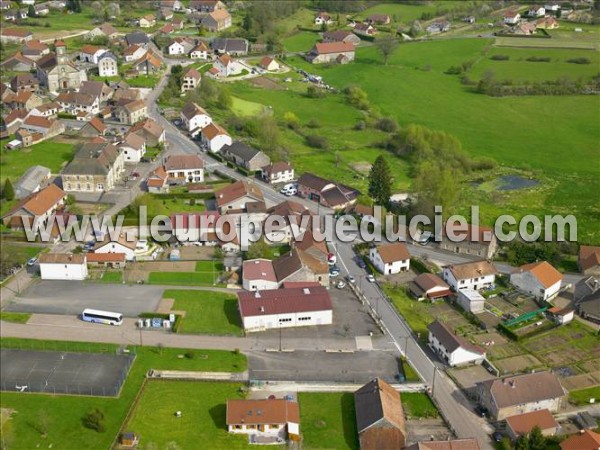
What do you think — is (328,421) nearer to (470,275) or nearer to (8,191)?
(470,275)

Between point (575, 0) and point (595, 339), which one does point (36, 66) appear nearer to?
point (595, 339)

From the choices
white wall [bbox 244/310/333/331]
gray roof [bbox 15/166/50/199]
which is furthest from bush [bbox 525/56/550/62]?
white wall [bbox 244/310/333/331]

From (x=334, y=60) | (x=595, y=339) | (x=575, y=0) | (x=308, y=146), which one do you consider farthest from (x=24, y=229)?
(x=575, y=0)

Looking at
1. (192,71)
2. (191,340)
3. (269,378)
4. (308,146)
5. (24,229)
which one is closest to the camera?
(269,378)

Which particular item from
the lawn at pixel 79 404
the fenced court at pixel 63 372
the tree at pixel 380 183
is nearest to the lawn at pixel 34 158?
the fenced court at pixel 63 372

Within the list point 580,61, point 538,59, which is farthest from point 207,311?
point 580,61

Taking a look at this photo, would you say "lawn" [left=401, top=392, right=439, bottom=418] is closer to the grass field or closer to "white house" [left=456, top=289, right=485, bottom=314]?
"white house" [left=456, top=289, right=485, bottom=314]
